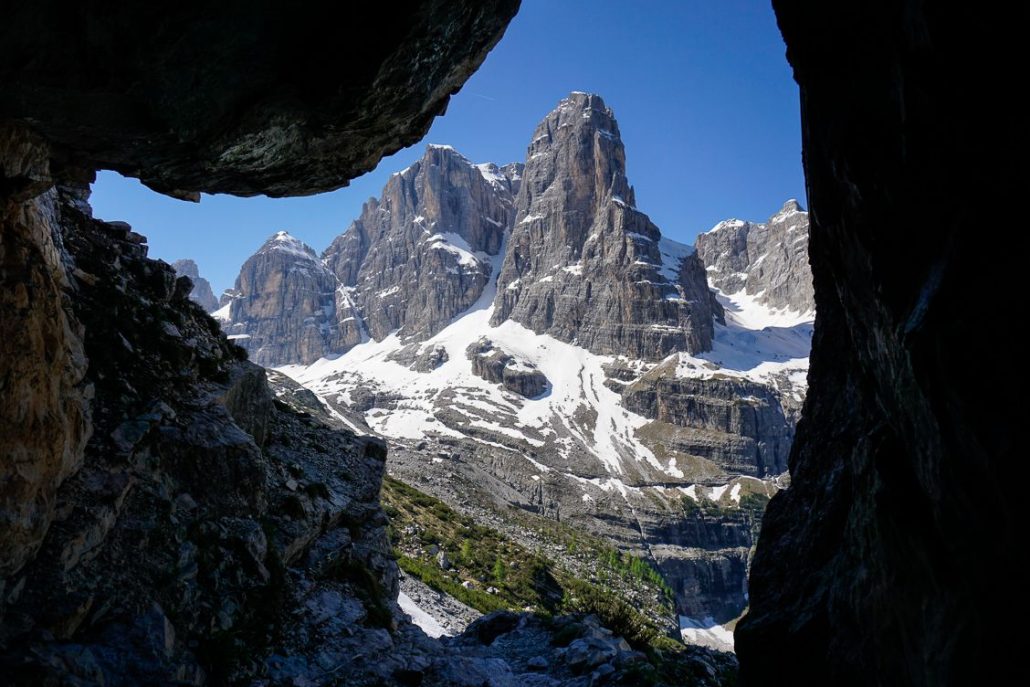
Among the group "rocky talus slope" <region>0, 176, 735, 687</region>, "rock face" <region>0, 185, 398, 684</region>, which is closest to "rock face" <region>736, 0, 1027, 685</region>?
"rocky talus slope" <region>0, 176, 735, 687</region>

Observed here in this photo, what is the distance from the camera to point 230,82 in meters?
10.2

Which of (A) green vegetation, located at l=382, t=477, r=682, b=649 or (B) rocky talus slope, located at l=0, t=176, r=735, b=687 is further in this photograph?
(A) green vegetation, located at l=382, t=477, r=682, b=649

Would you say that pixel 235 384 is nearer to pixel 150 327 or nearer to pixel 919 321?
pixel 150 327

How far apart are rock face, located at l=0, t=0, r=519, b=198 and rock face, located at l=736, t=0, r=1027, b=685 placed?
655 centimetres

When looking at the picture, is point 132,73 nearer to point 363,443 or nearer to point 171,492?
point 171,492

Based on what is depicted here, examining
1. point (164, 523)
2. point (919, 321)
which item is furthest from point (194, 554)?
point (919, 321)

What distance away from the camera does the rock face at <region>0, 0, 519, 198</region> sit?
8617 mm

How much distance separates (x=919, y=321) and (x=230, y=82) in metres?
10.8

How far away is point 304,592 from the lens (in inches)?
658

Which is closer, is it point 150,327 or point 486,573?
point 150,327

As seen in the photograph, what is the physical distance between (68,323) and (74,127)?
5794 mm

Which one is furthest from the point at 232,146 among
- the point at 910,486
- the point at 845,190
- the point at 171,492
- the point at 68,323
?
the point at 910,486

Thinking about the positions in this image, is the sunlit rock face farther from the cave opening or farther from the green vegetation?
the green vegetation

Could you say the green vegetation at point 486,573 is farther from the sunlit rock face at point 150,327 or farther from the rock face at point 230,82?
the rock face at point 230,82
